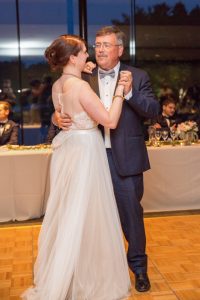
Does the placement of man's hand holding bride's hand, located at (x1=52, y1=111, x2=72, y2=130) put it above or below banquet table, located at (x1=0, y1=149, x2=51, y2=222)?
above

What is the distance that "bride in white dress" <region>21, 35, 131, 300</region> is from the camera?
2.52 m

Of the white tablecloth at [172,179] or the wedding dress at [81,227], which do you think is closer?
the wedding dress at [81,227]

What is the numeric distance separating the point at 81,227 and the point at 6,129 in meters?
2.95

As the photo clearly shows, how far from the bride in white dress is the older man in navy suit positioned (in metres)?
0.14

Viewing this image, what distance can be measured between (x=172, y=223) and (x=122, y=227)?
5.44 ft

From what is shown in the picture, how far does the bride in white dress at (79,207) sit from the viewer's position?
8.25 ft

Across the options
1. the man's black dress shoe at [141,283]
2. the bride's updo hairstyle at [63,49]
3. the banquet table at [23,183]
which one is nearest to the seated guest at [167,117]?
the banquet table at [23,183]

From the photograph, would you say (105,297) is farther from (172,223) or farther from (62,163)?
(172,223)

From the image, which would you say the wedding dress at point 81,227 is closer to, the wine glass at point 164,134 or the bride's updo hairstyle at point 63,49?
the bride's updo hairstyle at point 63,49

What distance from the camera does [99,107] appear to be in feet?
8.18

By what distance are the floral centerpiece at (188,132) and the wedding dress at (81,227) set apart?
244 cm

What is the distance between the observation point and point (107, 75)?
2799 mm

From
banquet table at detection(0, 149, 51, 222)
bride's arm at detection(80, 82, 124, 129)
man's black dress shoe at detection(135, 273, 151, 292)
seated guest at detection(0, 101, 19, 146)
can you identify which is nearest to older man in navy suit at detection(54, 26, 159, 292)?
man's black dress shoe at detection(135, 273, 151, 292)

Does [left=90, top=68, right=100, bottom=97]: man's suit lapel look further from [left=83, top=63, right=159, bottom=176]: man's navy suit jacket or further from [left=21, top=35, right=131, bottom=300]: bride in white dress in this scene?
[left=21, top=35, right=131, bottom=300]: bride in white dress
